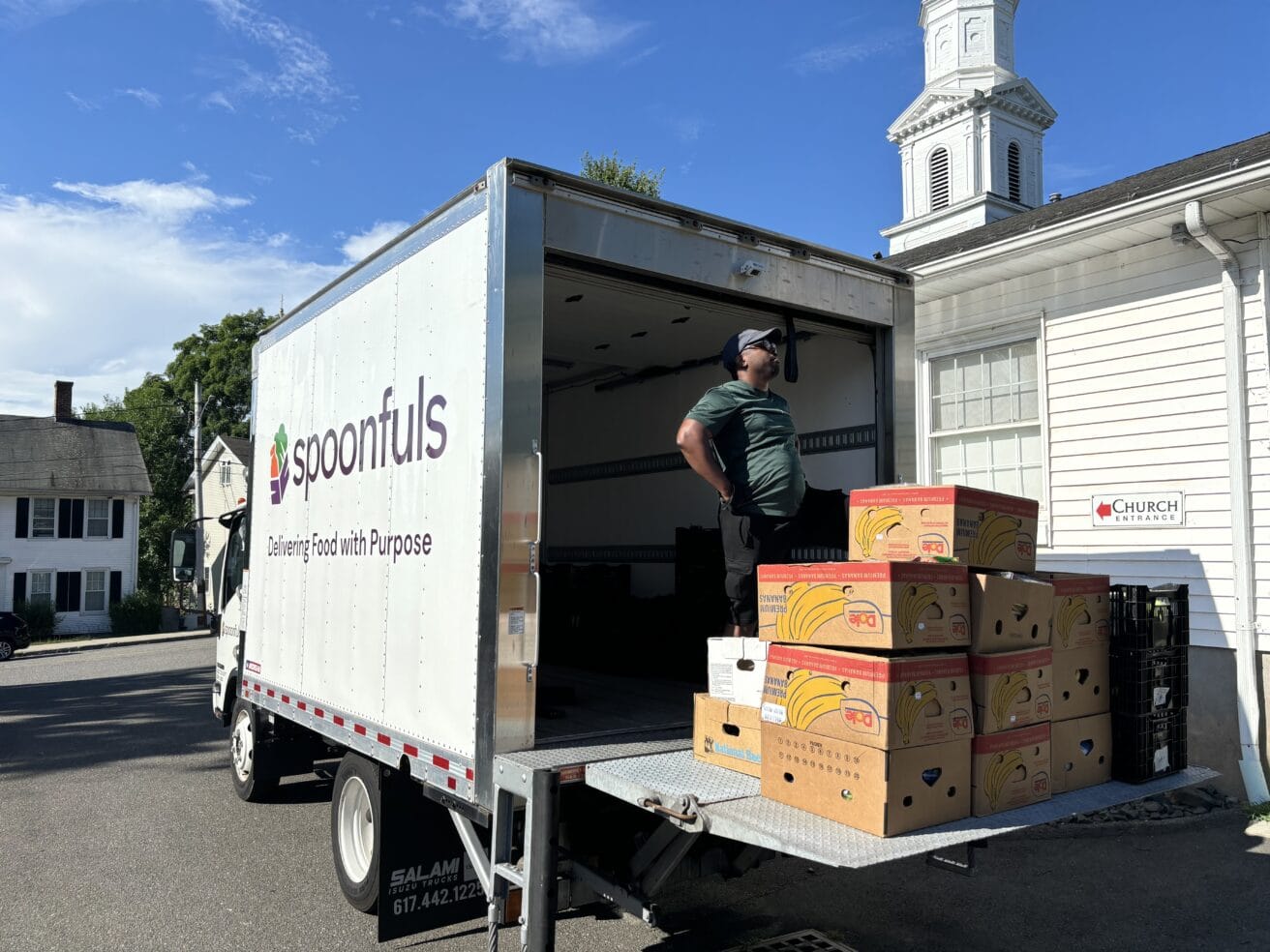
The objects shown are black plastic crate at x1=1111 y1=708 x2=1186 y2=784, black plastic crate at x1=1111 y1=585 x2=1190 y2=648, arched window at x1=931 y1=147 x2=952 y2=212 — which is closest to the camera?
black plastic crate at x1=1111 y1=708 x2=1186 y2=784

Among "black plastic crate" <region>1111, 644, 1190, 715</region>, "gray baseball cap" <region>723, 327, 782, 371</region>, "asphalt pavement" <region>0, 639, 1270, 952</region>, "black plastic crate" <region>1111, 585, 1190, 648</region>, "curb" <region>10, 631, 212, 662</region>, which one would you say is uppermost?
"gray baseball cap" <region>723, 327, 782, 371</region>

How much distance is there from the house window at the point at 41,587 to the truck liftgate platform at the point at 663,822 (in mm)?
31412

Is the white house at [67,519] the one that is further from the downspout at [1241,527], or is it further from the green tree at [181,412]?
the downspout at [1241,527]

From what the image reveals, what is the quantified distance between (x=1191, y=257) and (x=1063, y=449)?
1739mm

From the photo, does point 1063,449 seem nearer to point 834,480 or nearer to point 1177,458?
point 1177,458

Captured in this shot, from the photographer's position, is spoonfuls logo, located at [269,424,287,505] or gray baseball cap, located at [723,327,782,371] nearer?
gray baseball cap, located at [723,327,782,371]

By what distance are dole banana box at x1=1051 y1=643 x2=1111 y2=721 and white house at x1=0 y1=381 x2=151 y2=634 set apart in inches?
1274

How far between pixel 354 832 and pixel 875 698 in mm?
3090

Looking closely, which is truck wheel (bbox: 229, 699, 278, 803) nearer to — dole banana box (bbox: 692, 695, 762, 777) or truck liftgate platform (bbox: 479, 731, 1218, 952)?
truck liftgate platform (bbox: 479, 731, 1218, 952)

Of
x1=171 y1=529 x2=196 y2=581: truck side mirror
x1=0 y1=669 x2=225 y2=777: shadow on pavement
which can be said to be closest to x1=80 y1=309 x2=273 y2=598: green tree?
x1=0 y1=669 x2=225 y2=777: shadow on pavement

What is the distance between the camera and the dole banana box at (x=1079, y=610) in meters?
3.73

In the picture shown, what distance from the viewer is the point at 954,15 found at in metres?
31.0

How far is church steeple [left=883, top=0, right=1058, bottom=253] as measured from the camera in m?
29.4

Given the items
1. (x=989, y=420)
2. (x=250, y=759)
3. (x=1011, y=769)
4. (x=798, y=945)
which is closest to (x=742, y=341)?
(x=1011, y=769)
